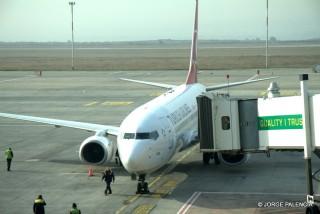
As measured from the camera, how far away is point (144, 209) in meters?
24.8

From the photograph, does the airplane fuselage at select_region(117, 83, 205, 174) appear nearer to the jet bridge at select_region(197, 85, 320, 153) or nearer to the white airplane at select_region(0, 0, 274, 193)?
the white airplane at select_region(0, 0, 274, 193)

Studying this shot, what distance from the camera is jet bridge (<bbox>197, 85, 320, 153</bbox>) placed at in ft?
68.6

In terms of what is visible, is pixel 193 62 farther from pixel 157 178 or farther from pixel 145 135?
pixel 145 135

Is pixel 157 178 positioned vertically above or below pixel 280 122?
below

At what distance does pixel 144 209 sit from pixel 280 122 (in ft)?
23.5

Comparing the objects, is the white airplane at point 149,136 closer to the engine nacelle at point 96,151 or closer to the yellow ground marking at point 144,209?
→ the engine nacelle at point 96,151

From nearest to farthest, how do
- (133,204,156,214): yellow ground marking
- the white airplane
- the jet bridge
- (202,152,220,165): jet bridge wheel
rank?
the jet bridge → (133,204,156,214): yellow ground marking → the white airplane → (202,152,220,165): jet bridge wheel

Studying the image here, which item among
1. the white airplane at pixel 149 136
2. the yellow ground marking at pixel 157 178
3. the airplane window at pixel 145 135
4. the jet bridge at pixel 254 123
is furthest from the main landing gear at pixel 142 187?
the jet bridge at pixel 254 123

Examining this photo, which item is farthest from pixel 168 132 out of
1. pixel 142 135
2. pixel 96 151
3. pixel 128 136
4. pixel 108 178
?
pixel 96 151

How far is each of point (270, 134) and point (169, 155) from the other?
793cm

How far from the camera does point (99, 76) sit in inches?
4055

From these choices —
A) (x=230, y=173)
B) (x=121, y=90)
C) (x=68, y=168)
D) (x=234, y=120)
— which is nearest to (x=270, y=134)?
(x=234, y=120)

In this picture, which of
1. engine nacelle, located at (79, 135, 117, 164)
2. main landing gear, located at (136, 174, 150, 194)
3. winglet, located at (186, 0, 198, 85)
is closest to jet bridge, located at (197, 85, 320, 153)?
main landing gear, located at (136, 174, 150, 194)

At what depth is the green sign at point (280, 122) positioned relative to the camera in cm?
2095
